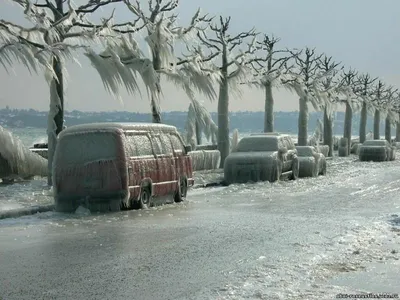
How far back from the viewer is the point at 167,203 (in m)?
19.1

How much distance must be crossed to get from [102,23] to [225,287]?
17725mm

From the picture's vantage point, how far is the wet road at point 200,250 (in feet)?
25.8

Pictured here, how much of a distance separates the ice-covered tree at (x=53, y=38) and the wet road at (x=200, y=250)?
5.91 metres

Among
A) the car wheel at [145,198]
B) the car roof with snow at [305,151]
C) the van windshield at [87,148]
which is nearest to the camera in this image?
the van windshield at [87,148]

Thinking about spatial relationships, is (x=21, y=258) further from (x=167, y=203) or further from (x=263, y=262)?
(x=167, y=203)

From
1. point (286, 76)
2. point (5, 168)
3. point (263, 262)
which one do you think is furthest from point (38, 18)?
point (286, 76)

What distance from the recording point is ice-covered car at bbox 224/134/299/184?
26.6m

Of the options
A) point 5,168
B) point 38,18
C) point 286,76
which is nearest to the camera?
point 38,18

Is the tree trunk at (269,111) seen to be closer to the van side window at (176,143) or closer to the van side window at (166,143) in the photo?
the van side window at (176,143)

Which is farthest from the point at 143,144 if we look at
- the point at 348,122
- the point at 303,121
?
the point at 348,122

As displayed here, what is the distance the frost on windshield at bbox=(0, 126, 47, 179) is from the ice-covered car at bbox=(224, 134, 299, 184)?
673cm

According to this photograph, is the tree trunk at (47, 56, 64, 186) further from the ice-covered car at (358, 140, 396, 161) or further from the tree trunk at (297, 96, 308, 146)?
the ice-covered car at (358, 140, 396, 161)

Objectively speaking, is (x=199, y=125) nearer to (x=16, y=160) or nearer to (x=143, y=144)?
(x=16, y=160)

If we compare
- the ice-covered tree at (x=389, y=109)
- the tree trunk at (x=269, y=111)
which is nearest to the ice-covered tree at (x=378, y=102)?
the ice-covered tree at (x=389, y=109)
